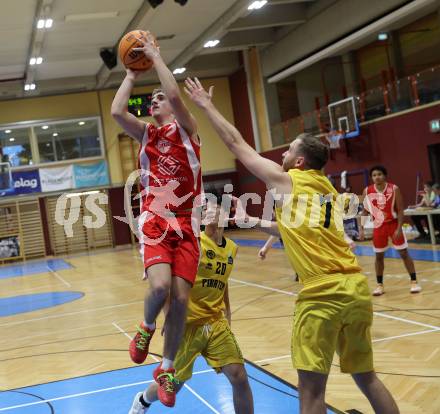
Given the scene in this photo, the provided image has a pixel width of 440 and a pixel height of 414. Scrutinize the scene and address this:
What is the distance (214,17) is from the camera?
63.5 feet

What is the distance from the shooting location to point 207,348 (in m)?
4.19

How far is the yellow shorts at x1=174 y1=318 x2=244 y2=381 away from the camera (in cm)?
413

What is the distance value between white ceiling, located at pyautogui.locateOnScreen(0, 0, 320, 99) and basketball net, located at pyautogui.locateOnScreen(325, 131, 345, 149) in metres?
4.26

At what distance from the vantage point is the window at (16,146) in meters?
26.1

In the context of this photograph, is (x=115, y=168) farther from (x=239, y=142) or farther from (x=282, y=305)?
(x=239, y=142)

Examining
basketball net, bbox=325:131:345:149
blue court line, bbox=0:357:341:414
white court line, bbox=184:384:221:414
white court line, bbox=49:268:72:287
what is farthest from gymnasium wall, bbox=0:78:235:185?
white court line, bbox=184:384:221:414

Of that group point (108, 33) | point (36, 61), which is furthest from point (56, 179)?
point (108, 33)

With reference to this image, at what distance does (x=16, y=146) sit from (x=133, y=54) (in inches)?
929

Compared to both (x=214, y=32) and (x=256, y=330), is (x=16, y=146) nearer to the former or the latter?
(x=214, y=32)

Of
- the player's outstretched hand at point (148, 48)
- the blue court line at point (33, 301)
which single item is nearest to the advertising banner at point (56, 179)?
the blue court line at point (33, 301)

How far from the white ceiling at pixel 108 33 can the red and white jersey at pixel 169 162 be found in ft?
41.6

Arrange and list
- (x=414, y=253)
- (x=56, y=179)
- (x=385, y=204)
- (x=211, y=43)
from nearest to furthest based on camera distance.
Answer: (x=385, y=204) → (x=414, y=253) → (x=211, y=43) → (x=56, y=179)

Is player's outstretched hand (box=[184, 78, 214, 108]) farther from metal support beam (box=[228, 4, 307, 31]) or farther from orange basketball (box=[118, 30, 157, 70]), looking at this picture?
metal support beam (box=[228, 4, 307, 31])

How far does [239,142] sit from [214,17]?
16557mm
